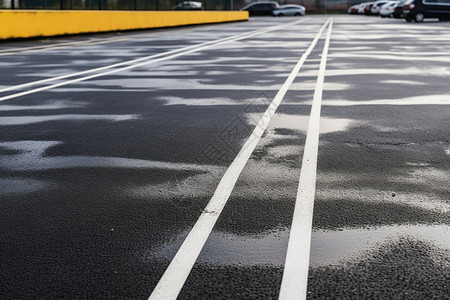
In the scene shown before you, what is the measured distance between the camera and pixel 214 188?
17.7ft

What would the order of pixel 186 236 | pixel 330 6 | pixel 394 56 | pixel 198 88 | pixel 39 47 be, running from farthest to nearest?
pixel 330 6
pixel 39 47
pixel 394 56
pixel 198 88
pixel 186 236

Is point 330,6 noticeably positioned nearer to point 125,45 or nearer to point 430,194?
point 125,45

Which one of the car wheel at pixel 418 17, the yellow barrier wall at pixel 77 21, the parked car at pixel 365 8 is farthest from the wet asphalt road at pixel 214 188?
the parked car at pixel 365 8

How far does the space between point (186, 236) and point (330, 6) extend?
99.6 m

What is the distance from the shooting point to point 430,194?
519 cm

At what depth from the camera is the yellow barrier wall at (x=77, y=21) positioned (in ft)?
81.0

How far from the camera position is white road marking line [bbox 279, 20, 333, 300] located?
3505mm

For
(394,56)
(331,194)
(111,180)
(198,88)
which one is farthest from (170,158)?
(394,56)

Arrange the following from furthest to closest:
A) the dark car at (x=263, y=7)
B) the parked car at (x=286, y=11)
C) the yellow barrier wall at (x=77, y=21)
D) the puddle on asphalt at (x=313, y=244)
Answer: the dark car at (x=263, y=7) → the parked car at (x=286, y=11) → the yellow barrier wall at (x=77, y=21) → the puddle on asphalt at (x=313, y=244)

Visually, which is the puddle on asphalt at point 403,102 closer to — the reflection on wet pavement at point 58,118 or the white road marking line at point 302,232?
the white road marking line at point 302,232

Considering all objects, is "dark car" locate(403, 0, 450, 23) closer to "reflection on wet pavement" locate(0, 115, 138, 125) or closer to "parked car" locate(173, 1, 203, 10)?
"parked car" locate(173, 1, 203, 10)

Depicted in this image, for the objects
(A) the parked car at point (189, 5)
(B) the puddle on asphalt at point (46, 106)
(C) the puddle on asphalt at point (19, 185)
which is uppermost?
(A) the parked car at point (189, 5)

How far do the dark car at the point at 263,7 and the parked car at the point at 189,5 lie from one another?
33.3m

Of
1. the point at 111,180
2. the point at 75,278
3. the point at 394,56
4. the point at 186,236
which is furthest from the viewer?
the point at 394,56
